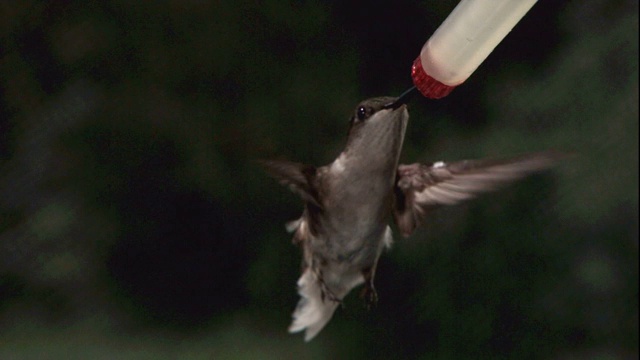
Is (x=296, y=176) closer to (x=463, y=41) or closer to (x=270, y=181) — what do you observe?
(x=463, y=41)

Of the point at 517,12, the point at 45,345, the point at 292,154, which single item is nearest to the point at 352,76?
the point at 292,154

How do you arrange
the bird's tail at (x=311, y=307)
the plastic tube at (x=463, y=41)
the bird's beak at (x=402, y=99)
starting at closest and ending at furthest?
the plastic tube at (x=463, y=41), the bird's beak at (x=402, y=99), the bird's tail at (x=311, y=307)

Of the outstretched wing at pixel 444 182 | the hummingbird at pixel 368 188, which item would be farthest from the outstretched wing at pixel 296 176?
the outstretched wing at pixel 444 182

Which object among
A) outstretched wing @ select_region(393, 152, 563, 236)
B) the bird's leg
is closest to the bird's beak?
outstretched wing @ select_region(393, 152, 563, 236)

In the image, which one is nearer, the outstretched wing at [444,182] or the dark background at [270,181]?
the outstretched wing at [444,182]

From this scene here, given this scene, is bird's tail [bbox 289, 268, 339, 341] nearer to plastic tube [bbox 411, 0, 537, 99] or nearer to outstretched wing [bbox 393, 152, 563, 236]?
outstretched wing [bbox 393, 152, 563, 236]

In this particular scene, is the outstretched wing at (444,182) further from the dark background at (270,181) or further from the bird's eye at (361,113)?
the dark background at (270,181)

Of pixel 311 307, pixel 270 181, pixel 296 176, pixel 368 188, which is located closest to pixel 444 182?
pixel 368 188
